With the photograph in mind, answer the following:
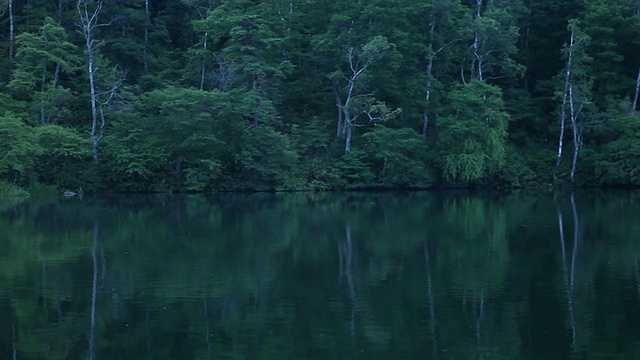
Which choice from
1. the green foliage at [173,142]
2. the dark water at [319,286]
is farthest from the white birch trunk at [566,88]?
the green foliage at [173,142]

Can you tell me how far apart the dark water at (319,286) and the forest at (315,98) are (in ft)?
36.4

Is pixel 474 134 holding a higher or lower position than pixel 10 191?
higher

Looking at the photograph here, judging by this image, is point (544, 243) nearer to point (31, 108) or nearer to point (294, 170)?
point (294, 170)

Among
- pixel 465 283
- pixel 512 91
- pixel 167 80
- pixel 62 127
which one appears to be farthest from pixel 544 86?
pixel 465 283

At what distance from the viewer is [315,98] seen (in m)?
44.0

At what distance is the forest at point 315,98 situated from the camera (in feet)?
126

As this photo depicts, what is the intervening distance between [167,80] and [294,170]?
26.9 ft

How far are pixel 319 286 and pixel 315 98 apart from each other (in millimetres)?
29564

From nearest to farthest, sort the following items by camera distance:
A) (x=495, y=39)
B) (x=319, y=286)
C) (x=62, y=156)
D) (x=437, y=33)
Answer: (x=319, y=286) → (x=62, y=156) → (x=495, y=39) → (x=437, y=33)

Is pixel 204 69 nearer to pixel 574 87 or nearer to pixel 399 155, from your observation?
pixel 399 155

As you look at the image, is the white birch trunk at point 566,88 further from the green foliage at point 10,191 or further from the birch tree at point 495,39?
the green foliage at point 10,191

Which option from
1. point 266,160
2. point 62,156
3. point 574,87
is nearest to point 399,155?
point 266,160

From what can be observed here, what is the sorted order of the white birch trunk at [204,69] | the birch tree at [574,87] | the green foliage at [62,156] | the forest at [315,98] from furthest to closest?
the white birch trunk at [204,69]
the birch tree at [574,87]
the forest at [315,98]
the green foliage at [62,156]

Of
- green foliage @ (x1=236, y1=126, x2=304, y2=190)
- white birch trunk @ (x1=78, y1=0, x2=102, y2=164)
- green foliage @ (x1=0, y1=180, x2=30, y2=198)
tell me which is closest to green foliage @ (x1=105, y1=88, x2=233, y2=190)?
white birch trunk @ (x1=78, y1=0, x2=102, y2=164)
